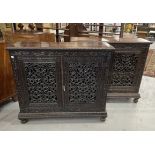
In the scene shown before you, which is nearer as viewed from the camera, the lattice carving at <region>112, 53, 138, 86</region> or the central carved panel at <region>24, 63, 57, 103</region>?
the central carved panel at <region>24, 63, 57, 103</region>

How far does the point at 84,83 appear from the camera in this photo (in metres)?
1.80

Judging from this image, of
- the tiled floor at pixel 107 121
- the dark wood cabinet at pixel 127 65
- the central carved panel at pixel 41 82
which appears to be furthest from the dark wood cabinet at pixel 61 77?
the dark wood cabinet at pixel 127 65

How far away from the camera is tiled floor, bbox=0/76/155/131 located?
1.87 metres

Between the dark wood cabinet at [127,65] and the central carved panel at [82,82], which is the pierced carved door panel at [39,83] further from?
the dark wood cabinet at [127,65]

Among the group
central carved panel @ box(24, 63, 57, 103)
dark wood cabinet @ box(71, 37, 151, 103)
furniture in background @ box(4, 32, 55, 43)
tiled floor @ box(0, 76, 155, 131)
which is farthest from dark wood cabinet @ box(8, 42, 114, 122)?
furniture in background @ box(4, 32, 55, 43)

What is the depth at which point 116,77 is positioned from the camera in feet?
7.29

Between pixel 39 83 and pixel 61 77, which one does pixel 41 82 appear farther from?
pixel 61 77

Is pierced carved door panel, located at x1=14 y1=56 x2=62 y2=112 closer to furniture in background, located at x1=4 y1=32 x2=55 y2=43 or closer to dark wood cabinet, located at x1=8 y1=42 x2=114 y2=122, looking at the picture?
dark wood cabinet, located at x1=8 y1=42 x2=114 y2=122

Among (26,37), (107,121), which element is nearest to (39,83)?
(107,121)

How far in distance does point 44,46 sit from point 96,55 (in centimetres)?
47

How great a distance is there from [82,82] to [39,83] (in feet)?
1.37
